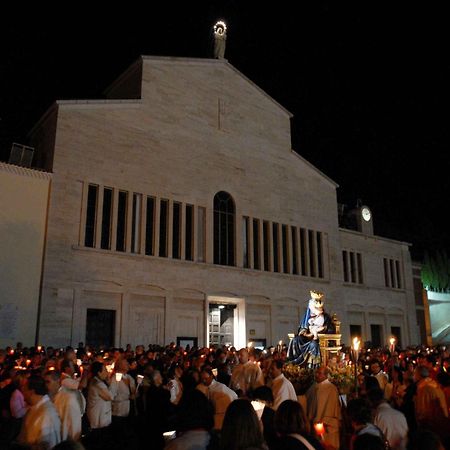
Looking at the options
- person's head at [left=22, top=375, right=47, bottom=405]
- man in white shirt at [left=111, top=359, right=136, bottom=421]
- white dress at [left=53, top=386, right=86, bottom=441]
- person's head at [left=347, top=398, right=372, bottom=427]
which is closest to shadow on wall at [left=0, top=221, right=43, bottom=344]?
man in white shirt at [left=111, top=359, right=136, bottom=421]

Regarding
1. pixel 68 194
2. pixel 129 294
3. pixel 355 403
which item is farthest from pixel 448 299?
pixel 355 403

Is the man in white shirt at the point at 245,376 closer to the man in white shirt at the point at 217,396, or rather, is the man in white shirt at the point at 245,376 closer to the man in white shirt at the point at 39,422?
the man in white shirt at the point at 217,396

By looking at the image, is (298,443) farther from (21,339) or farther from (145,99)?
(145,99)

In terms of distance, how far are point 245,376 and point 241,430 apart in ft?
22.3

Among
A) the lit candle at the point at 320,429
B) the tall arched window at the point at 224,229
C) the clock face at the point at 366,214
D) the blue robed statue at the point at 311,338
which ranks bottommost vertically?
the lit candle at the point at 320,429

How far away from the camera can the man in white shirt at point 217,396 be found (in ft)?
24.3

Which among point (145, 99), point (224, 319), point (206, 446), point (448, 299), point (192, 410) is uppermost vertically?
point (145, 99)

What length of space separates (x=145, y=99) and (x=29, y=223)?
9.63 m

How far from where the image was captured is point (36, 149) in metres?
25.6

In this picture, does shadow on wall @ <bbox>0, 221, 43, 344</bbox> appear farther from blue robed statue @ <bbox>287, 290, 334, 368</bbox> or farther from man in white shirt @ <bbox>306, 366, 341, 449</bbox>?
man in white shirt @ <bbox>306, 366, 341, 449</bbox>

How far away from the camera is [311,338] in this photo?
15.5 metres

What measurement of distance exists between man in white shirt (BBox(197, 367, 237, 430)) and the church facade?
1465 centimetres

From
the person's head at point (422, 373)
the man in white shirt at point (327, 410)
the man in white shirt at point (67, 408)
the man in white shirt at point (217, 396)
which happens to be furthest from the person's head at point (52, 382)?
the person's head at point (422, 373)

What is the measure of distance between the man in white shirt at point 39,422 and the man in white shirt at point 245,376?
16.9 feet
